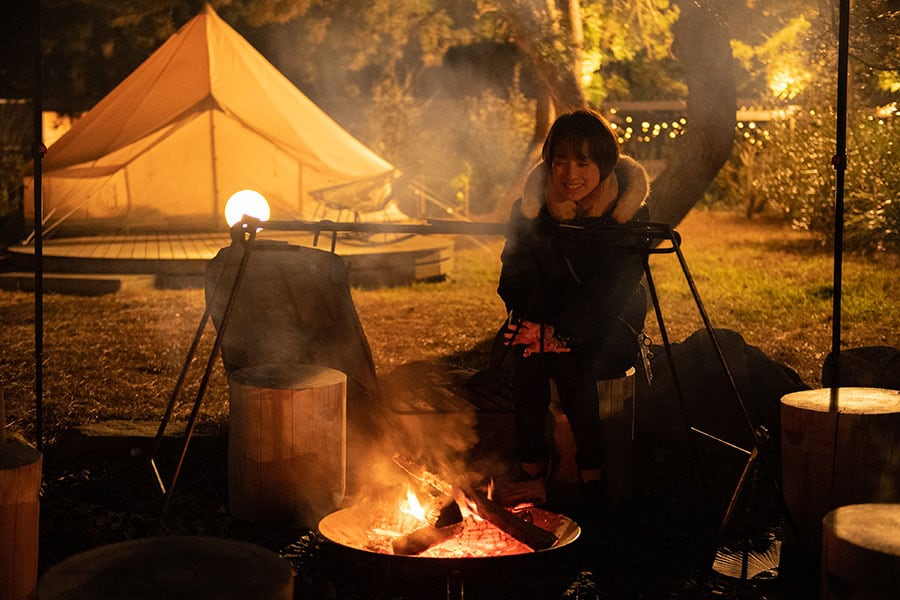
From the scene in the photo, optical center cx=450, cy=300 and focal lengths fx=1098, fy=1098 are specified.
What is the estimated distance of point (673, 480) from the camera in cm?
469

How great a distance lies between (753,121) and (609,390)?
574 inches

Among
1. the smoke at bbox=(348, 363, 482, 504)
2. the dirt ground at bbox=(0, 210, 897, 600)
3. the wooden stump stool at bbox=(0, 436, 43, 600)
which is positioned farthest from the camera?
the smoke at bbox=(348, 363, 482, 504)

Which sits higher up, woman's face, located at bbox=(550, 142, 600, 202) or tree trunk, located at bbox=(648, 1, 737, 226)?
tree trunk, located at bbox=(648, 1, 737, 226)

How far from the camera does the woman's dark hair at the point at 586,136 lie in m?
3.75

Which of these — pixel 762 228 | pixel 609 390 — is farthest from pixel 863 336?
pixel 762 228

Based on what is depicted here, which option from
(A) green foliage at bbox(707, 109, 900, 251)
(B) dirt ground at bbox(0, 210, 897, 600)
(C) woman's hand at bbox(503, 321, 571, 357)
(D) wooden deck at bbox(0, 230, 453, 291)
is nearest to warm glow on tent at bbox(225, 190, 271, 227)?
(D) wooden deck at bbox(0, 230, 453, 291)

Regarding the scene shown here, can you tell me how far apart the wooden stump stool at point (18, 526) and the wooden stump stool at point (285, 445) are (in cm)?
107

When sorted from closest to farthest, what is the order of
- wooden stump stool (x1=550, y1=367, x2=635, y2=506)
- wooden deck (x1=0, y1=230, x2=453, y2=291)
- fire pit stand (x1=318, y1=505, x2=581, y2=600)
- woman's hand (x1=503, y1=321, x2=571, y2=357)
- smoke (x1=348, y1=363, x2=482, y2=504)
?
fire pit stand (x1=318, y1=505, x2=581, y2=600) < woman's hand (x1=503, y1=321, x2=571, y2=357) < wooden stump stool (x1=550, y1=367, x2=635, y2=506) < smoke (x1=348, y1=363, x2=482, y2=504) < wooden deck (x1=0, y1=230, x2=453, y2=291)

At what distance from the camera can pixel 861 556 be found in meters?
2.63

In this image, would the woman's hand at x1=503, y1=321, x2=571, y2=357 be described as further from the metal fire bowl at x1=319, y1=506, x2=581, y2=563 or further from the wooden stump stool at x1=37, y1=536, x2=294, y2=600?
the wooden stump stool at x1=37, y1=536, x2=294, y2=600

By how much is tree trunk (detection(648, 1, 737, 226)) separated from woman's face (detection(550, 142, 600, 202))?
2773 mm

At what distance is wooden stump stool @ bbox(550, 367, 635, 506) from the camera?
426 cm

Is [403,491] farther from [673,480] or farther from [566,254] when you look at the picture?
[673,480]

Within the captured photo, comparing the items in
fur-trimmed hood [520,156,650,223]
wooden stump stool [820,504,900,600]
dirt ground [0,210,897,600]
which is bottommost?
dirt ground [0,210,897,600]
